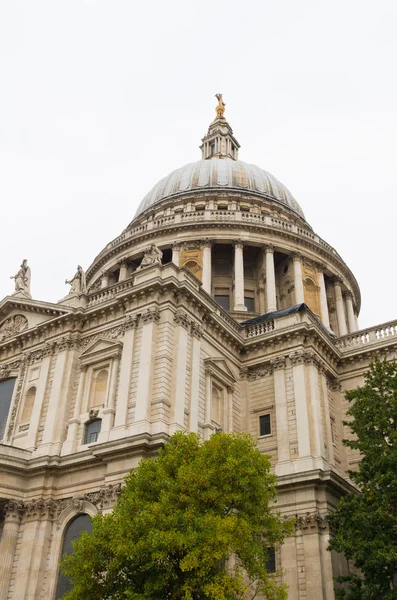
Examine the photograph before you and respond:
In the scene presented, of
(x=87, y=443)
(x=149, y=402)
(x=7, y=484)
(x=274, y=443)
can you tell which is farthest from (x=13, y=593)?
(x=274, y=443)

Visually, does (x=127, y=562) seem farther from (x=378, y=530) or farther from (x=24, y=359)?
(x=24, y=359)

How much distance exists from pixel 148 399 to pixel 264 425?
7886mm

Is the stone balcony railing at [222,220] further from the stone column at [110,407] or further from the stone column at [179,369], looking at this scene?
the stone column at [110,407]

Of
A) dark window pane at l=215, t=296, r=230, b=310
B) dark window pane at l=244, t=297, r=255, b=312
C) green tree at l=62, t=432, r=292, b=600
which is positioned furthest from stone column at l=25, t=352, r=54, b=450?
dark window pane at l=244, t=297, r=255, b=312

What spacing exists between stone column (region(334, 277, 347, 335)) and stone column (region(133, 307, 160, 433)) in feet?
74.0

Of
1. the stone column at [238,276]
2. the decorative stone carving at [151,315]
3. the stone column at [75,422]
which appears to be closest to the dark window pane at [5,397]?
the stone column at [75,422]

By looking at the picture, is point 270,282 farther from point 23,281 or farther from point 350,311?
point 23,281

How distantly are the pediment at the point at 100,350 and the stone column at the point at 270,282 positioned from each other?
16385 mm

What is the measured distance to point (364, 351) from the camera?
1275 inches

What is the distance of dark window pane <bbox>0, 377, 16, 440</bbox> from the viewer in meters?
30.4

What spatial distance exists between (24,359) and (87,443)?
22.3 feet

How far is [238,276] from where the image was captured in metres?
43.3

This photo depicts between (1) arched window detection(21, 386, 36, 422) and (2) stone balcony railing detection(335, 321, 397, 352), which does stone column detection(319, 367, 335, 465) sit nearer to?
(2) stone balcony railing detection(335, 321, 397, 352)

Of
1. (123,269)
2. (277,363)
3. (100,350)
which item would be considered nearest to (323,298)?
(123,269)
